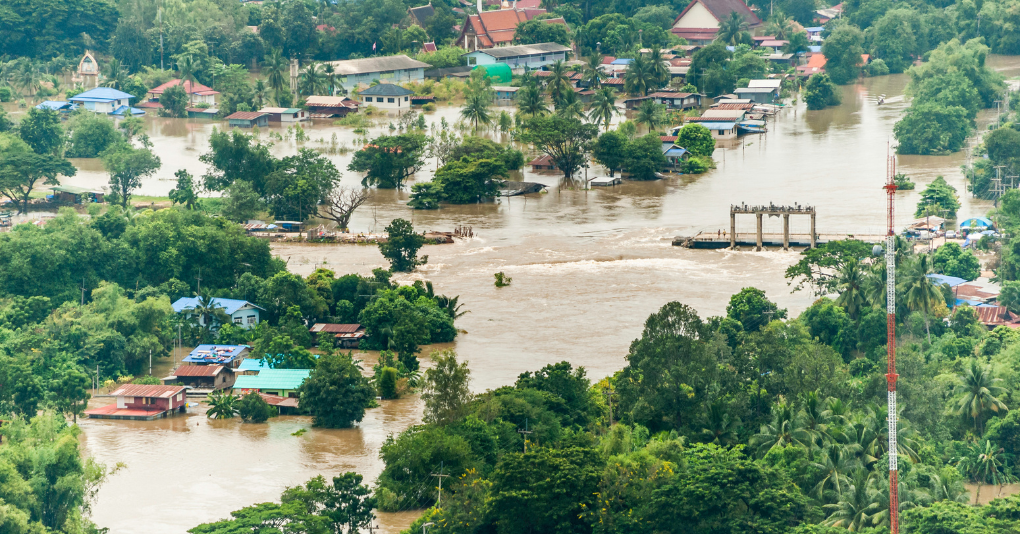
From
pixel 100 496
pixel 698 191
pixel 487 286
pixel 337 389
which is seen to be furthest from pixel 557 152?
pixel 100 496

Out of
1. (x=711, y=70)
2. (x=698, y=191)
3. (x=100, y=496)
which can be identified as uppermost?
(x=711, y=70)

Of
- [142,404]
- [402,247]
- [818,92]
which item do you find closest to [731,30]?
[818,92]

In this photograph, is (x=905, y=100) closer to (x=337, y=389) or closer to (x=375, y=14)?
(x=375, y=14)

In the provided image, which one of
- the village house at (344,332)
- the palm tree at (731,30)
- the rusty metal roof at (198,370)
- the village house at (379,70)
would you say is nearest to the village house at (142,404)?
the rusty metal roof at (198,370)

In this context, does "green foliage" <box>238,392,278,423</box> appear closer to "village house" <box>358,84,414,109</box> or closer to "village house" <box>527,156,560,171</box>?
"village house" <box>527,156,560,171</box>

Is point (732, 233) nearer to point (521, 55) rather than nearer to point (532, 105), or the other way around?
point (532, 105)

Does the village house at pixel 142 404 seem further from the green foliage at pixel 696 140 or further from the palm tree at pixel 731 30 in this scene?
the palm tree at pixel 731 30

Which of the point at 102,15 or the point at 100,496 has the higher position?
the point at 102,15
